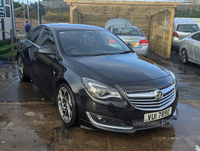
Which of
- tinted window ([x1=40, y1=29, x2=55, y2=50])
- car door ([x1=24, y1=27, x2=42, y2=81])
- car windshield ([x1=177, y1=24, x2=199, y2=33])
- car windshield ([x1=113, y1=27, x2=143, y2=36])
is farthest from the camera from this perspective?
car windshield ([x1=177, y1=24, x2=199, y2=33])

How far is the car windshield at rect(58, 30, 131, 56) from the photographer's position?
12.1 feet

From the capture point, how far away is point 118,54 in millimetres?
3861

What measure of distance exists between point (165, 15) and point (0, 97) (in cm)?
910

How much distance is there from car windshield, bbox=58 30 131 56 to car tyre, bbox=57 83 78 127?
674 mm

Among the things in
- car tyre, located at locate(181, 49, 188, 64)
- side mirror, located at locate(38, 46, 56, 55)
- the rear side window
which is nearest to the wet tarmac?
side mirror, located at locate(38, 46, 56, 55)

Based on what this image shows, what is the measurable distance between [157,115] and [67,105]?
128cm

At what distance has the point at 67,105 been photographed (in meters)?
3.12

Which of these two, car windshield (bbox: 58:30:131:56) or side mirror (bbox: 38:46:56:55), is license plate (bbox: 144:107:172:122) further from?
side mirror (bbox: 38:46:56:55)

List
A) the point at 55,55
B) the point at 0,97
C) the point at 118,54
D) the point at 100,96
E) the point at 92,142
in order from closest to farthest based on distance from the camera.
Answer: the point at 100,96 → the point at 92,142 → the point at 55,55 → the point at 118,54 → the point at 0,97

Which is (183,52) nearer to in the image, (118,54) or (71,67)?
(118,54)

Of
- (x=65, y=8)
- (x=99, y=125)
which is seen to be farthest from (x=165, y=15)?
(x=65, y=8)

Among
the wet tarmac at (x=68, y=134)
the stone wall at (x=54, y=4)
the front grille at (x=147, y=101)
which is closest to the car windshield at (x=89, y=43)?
the wet tarmac at (x=68, y=134)

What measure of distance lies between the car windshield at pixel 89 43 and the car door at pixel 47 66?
0.23 meters

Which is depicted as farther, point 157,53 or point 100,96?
point 157,53
